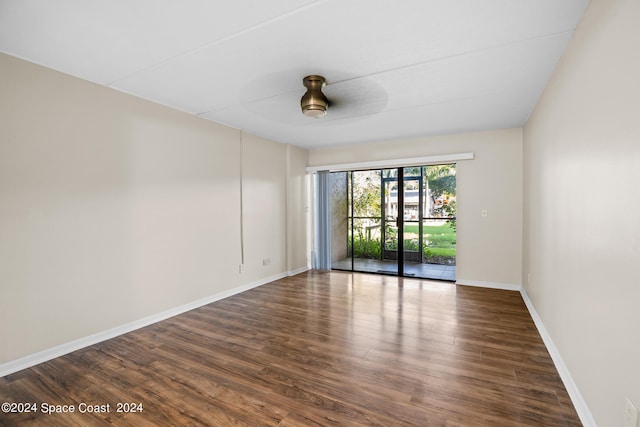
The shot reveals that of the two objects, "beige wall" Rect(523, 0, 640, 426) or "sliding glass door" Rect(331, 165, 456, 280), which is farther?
"sliding glass door" Rect(331, 165, 456, 280)

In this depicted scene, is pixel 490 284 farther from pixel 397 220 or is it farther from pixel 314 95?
pixel 314 95

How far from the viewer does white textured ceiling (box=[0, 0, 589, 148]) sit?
1.71 m

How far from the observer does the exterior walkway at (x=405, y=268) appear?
5254mm

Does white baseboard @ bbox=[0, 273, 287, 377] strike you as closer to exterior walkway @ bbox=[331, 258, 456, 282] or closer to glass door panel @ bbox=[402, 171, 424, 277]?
exterior walkway @ bbox=[331, 258, 456, 282]

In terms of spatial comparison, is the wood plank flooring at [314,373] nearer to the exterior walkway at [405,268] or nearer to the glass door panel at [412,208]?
the exterior walkway at [405,268]

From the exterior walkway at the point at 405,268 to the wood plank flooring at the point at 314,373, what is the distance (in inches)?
68.8

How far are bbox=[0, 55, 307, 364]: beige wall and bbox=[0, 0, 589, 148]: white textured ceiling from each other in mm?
305

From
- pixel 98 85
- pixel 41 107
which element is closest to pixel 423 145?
pixel 98 85

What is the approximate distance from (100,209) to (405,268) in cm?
477

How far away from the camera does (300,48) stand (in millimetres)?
2100

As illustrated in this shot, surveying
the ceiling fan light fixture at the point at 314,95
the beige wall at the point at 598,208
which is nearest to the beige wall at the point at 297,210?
the ceiling fan light fixture at the point at 314,95

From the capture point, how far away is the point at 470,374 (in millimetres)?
2158

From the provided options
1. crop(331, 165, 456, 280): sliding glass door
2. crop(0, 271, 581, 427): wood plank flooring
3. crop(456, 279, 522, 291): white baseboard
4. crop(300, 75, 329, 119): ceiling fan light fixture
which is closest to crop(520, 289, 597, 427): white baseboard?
crop(0, 271, 581, 427): wood plank flooring

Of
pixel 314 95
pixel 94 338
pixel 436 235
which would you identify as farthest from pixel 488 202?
pixel 94 338
